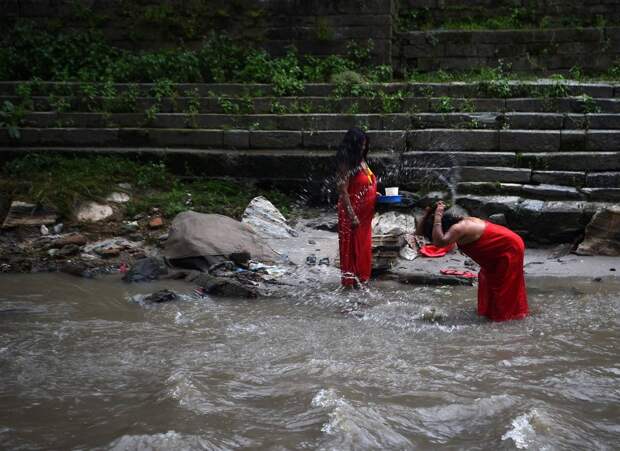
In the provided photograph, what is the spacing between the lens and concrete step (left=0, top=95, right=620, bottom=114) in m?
8.92

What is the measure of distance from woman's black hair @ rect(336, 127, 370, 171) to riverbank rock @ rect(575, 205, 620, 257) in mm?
2743

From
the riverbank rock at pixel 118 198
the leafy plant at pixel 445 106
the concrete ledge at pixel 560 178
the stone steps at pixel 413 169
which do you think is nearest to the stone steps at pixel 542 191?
the stone steps at pixel 413 169

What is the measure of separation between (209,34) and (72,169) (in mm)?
3369

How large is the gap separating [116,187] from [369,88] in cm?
364

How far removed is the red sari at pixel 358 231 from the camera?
629cm

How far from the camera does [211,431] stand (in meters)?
3.91

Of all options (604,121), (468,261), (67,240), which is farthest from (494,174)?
(67,240)

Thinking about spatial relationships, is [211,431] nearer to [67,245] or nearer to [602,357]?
[602,357]

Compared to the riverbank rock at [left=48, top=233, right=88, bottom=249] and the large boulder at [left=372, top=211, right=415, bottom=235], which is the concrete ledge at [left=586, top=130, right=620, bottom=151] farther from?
the riverbank rock at [left=48, top=233, right=88, bottom=249]

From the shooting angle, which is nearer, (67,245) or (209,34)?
(67,245)

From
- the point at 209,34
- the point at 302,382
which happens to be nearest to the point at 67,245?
the point at 302,382

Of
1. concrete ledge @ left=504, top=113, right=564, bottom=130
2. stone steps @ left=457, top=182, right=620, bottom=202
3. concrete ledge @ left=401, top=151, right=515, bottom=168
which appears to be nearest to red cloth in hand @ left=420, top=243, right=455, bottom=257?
stone steps @ left=457, top=182, right=620, bottom=202

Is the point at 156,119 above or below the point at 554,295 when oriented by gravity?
above

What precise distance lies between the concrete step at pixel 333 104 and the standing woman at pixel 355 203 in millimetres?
3037
